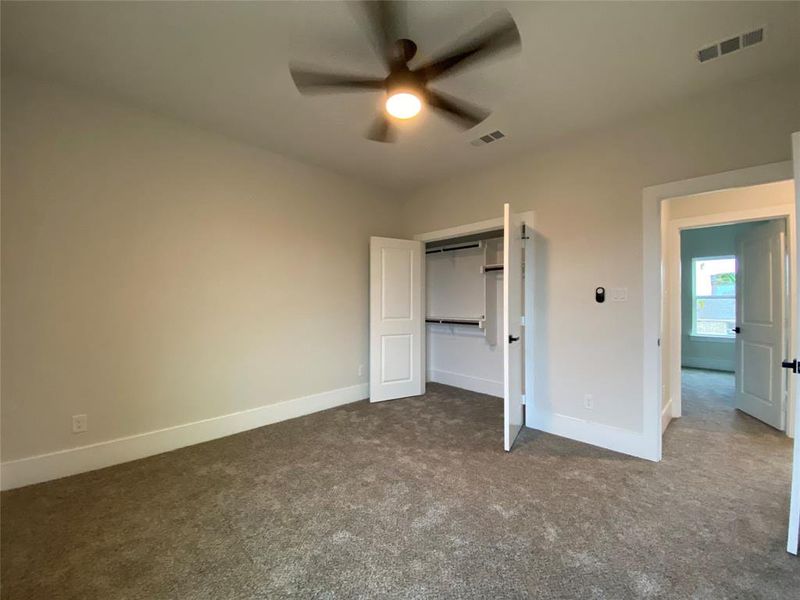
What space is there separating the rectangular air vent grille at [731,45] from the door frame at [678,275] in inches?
76.3

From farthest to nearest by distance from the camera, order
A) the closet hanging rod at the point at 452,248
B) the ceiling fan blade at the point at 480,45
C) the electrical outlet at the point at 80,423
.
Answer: the closet hanging rod at the point at 452,248, the electrical outlet at the point at 80,423, the ceiling fan blade at the point at 480,45

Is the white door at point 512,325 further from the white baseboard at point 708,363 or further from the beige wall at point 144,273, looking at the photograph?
the white baseboard at point 708,363

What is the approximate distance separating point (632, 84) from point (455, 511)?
312cm

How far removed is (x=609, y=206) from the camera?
295cm

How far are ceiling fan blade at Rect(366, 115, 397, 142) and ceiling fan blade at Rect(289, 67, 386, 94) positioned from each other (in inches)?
12.1

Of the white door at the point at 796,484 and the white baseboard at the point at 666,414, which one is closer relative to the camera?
the white door at the point at 796,484

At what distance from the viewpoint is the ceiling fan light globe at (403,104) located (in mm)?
1907

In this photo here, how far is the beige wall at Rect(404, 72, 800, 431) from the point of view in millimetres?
2326

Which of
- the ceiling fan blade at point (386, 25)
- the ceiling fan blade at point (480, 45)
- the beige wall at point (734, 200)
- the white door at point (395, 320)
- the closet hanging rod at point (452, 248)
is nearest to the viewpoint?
the ceiling fan blade at point (480, 45)

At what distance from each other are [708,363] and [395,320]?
21.5ft

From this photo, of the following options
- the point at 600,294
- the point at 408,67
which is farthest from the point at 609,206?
the point at 408,67

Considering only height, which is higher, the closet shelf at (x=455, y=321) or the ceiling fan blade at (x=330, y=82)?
the ceiling fan blade at (x=330, y=82)

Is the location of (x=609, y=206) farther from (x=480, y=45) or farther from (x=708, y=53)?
(x=480, y=45)

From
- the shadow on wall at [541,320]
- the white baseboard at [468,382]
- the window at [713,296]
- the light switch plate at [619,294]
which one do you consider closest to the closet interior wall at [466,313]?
the white baseboard at [468,382]
